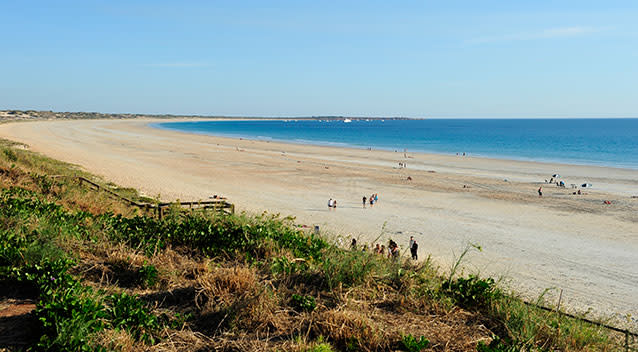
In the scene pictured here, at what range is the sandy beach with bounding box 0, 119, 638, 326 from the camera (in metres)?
15.8

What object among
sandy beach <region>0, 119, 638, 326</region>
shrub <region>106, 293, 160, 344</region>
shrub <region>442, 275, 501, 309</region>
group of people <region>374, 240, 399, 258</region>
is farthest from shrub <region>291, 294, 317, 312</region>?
group of people <region>374, 240, 399, 258</region>

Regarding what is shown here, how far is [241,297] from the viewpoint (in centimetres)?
525

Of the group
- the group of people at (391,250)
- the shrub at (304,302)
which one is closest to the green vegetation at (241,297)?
the shrub at (304,302)

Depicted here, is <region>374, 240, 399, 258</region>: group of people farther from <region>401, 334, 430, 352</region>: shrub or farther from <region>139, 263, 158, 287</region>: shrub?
<region>139, 263, 158, 287</region>: shrub

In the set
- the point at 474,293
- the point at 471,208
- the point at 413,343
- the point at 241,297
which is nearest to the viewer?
the point at 413,343

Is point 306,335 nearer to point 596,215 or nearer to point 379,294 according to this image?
point 379,294

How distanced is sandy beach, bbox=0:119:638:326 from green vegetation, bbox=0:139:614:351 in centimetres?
142

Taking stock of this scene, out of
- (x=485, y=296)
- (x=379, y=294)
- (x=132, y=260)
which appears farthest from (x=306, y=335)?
(x=132, y=260)

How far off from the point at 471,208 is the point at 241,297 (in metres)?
24.5

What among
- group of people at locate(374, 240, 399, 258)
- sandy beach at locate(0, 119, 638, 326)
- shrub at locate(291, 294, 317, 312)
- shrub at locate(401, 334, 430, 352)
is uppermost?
shrub at locate(291, 294, 317, 312)

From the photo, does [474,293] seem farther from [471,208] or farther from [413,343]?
[471,208]

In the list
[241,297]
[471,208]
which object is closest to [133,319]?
[241,297]

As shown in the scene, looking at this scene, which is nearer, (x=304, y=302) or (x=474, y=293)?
(x=304, y=302)

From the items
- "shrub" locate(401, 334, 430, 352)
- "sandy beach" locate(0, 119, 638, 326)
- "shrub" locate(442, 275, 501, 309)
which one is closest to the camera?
"shrub" locate(401, 334, 430, 352)
